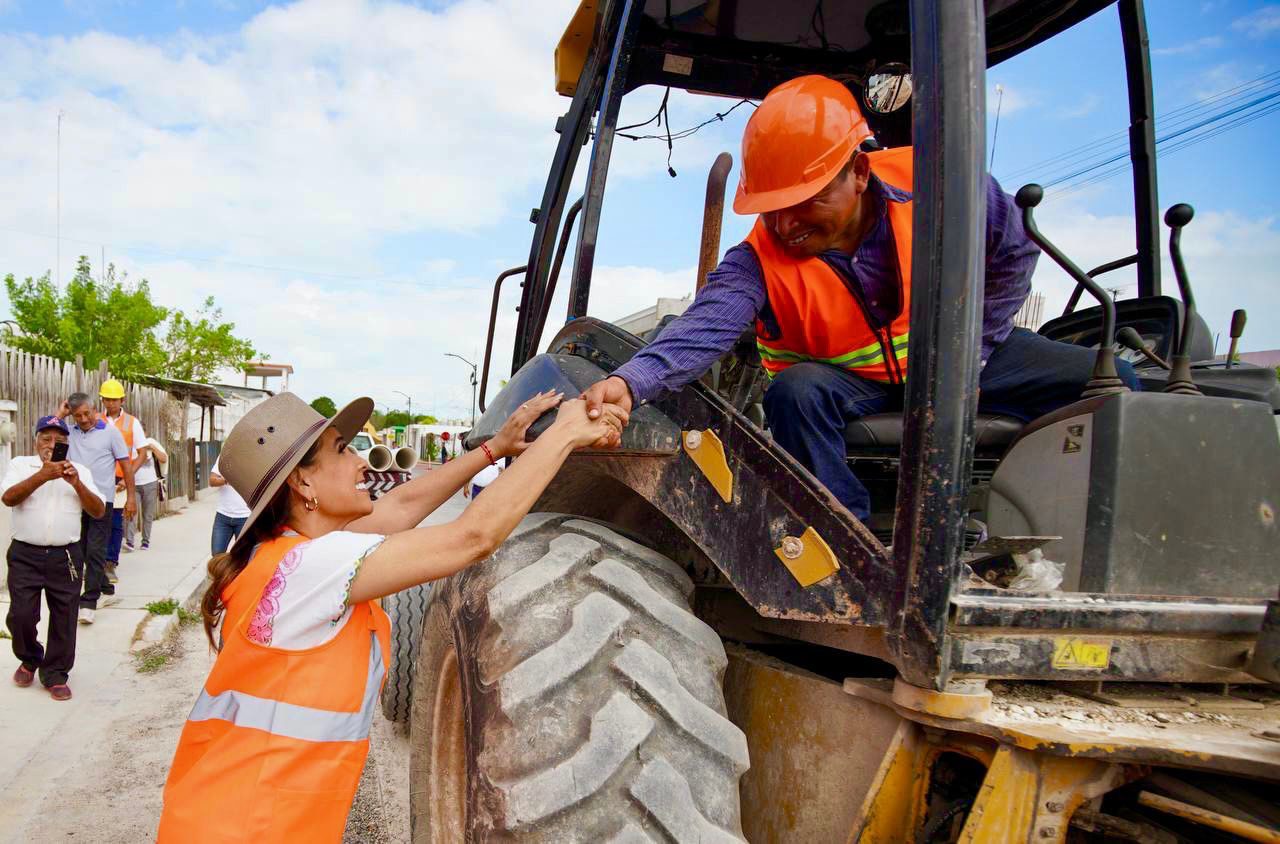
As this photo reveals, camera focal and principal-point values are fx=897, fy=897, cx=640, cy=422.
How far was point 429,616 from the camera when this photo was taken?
2645 millimetres

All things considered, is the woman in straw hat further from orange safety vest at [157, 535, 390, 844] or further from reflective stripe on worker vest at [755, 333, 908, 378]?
reflective stripe on worker vest at [755, 333, 908, 378]

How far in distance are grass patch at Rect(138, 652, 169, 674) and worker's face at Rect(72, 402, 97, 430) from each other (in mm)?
2334

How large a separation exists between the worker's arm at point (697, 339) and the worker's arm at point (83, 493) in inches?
202

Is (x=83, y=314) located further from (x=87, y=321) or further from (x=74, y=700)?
(x=74, y=700)

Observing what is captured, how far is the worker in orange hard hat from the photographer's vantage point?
2.13 meters

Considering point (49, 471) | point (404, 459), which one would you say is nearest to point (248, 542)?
point (404, 459)

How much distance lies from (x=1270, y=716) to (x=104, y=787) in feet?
15.5

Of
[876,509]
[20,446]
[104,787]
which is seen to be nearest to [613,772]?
[876,509]

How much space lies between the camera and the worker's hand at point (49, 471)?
5.59 m

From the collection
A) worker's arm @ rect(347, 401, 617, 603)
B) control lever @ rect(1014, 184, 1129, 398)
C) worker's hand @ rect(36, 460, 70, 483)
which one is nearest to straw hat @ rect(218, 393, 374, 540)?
worker's arm @ rect(347, 401, 617, 603)

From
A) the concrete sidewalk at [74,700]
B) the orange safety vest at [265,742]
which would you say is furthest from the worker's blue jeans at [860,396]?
the concrete sidewalk at [74,700]

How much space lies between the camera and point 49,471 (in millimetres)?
5621

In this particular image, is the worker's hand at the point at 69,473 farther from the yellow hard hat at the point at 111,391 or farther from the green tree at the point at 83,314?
the green tree at the point at 83,314

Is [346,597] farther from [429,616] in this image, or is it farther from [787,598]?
[787,598]
